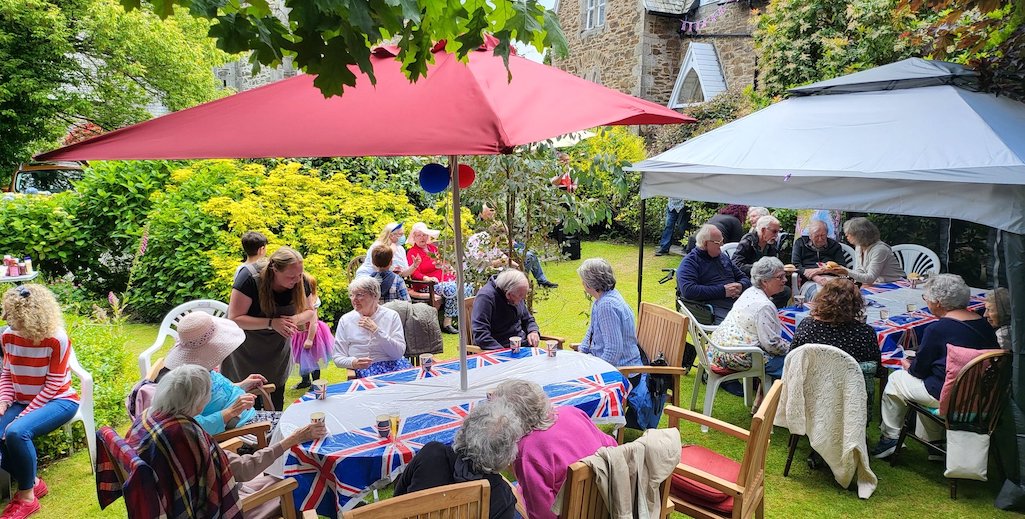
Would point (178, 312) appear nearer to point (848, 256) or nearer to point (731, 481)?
point (731, 481)

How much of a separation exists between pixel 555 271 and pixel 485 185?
220 inches

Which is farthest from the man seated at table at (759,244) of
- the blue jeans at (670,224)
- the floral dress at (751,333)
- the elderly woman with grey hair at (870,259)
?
the blue jeans at (670,224)

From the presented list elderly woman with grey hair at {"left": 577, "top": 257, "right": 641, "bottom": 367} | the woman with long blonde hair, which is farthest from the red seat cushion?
the woman with long blonde hair

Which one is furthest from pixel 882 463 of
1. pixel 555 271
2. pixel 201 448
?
pixel 555 271

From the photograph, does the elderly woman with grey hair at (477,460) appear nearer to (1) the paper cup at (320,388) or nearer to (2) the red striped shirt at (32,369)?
(1) the paper cup at (320,388)

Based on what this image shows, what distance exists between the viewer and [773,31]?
10156 mm

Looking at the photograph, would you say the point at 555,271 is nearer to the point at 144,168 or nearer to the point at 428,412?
the point at 144,168

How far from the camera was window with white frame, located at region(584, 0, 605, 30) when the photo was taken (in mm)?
18125

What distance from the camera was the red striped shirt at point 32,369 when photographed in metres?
3.90

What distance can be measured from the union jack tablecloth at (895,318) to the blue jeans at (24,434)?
519 cm

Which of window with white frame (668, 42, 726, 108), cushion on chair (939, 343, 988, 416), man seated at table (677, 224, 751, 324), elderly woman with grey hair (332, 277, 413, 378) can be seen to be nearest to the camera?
cushion on chair (939, 343, 988, 416)

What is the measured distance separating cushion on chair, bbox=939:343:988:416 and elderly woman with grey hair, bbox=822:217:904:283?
2444mm

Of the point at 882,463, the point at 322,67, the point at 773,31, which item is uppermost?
the point at 773,31

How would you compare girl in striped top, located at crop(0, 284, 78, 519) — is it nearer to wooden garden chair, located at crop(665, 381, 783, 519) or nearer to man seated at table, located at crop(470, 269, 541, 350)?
man seated at table, located at crop(470, 269, 541, 350)
